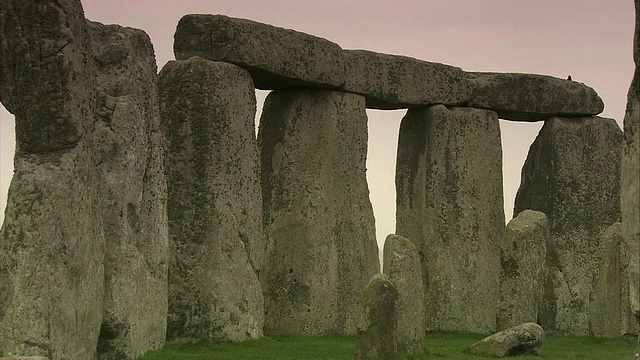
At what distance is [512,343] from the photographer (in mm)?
16188

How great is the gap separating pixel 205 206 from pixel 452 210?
6.43 meters

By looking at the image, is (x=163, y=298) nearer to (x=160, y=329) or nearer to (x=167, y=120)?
(x=160, y=329)

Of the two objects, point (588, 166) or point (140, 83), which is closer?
point (140, 83)

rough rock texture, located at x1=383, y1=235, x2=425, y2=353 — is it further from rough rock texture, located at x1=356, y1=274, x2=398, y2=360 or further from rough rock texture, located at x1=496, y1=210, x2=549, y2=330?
rough rock texture, located at x1=496, y1=210, x2=549, y2=330

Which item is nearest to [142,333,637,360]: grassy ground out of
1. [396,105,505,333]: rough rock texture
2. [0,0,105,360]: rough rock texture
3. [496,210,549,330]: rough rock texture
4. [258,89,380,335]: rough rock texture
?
[496,210,549,330]: rough rock texture

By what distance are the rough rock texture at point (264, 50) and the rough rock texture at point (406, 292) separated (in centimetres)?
349

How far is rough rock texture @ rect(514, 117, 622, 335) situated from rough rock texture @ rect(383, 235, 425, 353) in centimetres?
764

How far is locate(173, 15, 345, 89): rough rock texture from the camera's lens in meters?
17.6

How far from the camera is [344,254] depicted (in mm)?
20047

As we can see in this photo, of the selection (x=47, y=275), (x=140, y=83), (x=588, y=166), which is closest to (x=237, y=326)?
(x=140, y=83)

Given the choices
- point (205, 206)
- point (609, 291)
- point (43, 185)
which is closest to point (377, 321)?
point (205, 206)

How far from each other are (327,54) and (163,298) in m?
5.82

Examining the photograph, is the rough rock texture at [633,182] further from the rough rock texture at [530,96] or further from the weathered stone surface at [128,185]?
the rough rock texture at [530,96]

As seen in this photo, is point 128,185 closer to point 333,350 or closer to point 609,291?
point 333,350
